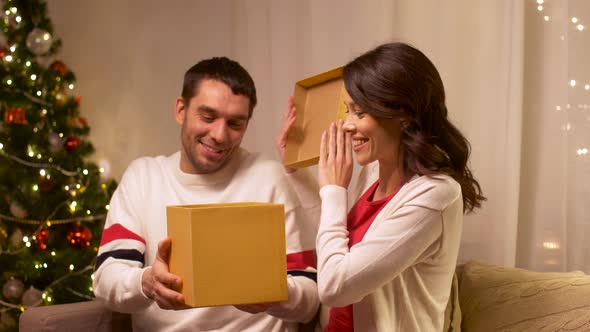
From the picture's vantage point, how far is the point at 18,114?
339cm

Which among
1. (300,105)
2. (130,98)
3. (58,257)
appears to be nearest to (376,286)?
(300,105)

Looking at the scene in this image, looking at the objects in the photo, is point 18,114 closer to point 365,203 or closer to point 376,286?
point 365,203

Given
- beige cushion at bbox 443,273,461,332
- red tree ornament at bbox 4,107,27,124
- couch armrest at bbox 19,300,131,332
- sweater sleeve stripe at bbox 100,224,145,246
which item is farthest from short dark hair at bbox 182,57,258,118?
red tree ornament at bbox 4,107,27,124

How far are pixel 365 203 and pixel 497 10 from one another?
0.83 m

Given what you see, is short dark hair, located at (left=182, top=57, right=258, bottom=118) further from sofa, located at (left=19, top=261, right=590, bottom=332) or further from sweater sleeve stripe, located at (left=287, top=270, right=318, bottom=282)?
sofa, located at (left=19, top=261, right=590, bottom=332)

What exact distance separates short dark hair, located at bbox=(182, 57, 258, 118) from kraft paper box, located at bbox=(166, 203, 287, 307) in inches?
22.7

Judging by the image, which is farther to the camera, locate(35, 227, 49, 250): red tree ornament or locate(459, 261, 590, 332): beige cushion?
locate(35, 227, 49, 250): red tree ornament

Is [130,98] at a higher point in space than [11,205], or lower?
higher

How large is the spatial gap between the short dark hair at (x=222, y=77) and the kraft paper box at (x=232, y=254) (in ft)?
1.89

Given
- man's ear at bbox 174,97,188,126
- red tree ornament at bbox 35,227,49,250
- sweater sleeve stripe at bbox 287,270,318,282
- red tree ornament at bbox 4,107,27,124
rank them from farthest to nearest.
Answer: red tree ornament at bbox 35,227,49,250 → red tree ornament at bbox 4,107,27,124 → man's ear at bbox 174,97,188,126 → sweater sleeve stripe at bbox 287,270,318,282

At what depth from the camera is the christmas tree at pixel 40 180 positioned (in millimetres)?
3414

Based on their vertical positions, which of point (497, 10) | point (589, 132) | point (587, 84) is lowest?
point (589, 132)

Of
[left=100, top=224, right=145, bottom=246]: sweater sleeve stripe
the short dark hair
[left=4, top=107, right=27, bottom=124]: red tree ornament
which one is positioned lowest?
[left=100, top=224, right=145, bottom=246]: sweater sleeve stripe

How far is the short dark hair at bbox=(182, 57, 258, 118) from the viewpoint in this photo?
2164mm
